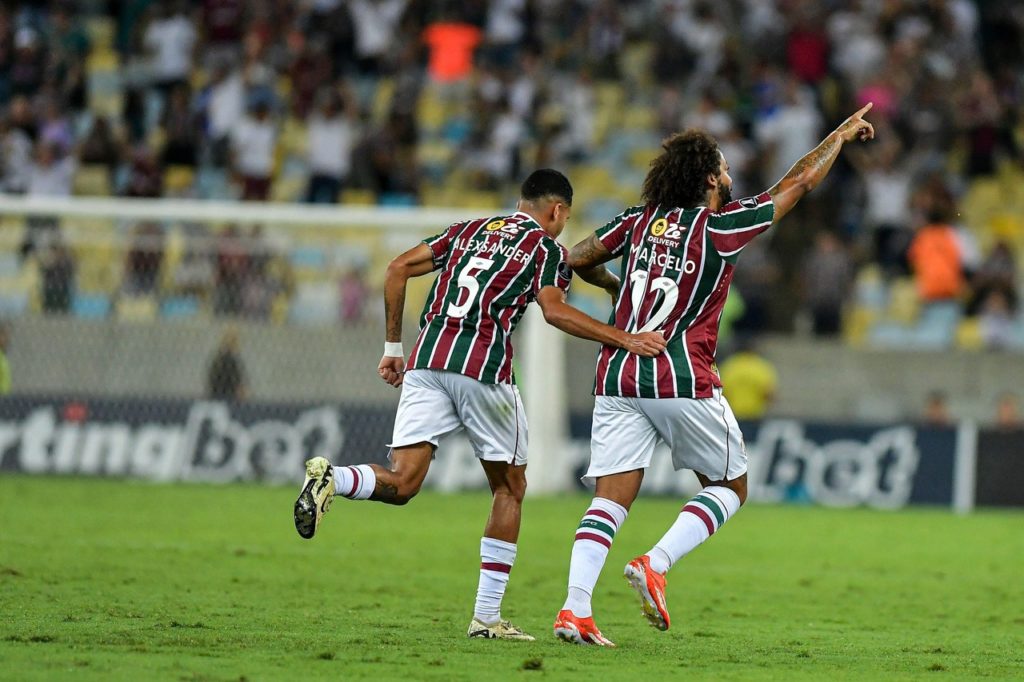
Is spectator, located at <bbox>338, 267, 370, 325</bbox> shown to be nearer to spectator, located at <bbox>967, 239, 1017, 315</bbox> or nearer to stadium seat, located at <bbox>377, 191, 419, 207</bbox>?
stadium seat, located at <bbox>377, 191, 419, 207</bbox>

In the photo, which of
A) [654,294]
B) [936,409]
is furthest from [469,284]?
[936,409]

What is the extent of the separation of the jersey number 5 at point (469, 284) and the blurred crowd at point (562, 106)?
42.2 ft

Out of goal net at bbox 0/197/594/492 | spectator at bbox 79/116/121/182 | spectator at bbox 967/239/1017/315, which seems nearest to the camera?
goal net at bbox 0/197/594/492

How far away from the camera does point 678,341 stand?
7.45m

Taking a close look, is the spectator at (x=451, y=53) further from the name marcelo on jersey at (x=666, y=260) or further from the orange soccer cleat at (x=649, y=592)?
the orange soccer cleat at (x=649, y=592)

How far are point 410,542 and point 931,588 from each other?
13.6 ft

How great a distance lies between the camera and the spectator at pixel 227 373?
741 inches

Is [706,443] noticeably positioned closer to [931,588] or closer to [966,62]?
[931,588]

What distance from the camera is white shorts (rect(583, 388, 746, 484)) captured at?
7398 mm

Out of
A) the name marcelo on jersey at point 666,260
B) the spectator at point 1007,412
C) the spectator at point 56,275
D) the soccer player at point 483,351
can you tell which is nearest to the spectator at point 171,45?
the spectator at point 56,275

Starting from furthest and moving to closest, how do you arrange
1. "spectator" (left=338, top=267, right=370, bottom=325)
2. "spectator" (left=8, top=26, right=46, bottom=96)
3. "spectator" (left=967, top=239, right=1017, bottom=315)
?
"spectator" (left=8, top=26, right=46, bottom=96) < "spectator" (left=967, top=239, right=1017, bottom=315) < "spectator" (left=338, top=267, right=370, bottom=325)

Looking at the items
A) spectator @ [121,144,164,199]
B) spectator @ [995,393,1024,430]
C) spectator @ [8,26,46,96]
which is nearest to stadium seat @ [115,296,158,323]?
spectator @ [121,144,164,199]

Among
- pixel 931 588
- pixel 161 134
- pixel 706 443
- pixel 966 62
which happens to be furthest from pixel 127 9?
pixel 706 443

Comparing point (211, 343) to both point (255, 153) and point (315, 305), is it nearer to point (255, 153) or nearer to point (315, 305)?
point (315, 305)
